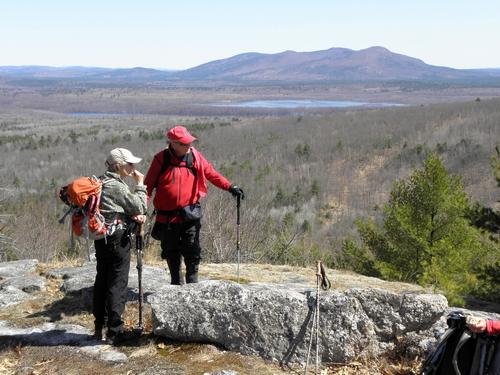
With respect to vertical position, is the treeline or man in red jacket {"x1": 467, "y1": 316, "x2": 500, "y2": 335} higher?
man in red jacket {"x1": 467, "y1": 316, "x2": 500, "y2": 335}

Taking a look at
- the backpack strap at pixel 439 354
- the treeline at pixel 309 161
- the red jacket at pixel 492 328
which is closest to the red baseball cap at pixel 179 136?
the backpack strap at pixel 439 354

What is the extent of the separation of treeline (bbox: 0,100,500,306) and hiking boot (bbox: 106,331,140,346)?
15.1m

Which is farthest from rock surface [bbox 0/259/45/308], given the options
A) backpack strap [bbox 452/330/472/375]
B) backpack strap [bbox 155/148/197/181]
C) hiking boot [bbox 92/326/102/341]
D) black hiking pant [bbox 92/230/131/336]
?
backpack strap [bbox 452/330/472/375]

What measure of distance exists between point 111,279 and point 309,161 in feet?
193

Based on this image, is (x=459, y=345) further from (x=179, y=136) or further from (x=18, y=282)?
(x=18, y=282)

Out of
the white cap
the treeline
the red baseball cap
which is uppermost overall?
the red baseball cap

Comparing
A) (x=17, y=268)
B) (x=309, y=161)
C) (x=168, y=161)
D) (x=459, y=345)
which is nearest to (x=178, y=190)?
(x=168, y=161)

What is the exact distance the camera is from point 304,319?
4.56m

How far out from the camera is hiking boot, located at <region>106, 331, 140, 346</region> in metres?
4.94

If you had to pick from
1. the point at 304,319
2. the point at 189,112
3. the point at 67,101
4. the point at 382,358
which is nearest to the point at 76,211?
the point at 304,319

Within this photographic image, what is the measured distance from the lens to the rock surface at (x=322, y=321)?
4.54m

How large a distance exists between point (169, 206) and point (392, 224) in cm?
998

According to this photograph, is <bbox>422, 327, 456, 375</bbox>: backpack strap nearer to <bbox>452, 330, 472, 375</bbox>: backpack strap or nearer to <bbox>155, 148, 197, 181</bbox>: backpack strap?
<bbox>452, 330, 472, 375</bbox>: backpack strap

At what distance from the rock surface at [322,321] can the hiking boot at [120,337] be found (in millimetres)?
693
